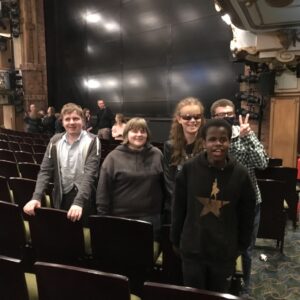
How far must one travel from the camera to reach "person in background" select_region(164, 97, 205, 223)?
74.2 inches

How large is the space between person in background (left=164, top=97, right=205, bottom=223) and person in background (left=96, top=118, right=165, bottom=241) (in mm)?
133

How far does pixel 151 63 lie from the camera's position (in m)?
9.75

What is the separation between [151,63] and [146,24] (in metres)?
1.15

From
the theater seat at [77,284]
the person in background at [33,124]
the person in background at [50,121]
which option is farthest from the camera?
the person in background at [33,124]

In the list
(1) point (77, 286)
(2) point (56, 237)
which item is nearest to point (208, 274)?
(1) point (77, 286)

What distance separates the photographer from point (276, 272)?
2.65m

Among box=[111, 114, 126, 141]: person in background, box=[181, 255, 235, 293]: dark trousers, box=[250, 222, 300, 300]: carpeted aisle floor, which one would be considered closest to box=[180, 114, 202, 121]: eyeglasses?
box=[181, 255, 235, 293]: dark trousers

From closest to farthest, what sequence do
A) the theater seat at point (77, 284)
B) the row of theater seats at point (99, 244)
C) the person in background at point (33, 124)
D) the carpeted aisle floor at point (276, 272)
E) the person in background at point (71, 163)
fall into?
the theater seat at point (77, 284), the row of theater seats at point (99, 244), the person in background at point (71, 163), the carpeted aisle floor at point (276, 272), the person in background at point (33, 124)

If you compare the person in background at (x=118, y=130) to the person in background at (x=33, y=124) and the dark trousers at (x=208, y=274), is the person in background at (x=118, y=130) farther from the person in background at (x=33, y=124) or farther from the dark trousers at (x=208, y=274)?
the dark trousers at (x=208, y=274)

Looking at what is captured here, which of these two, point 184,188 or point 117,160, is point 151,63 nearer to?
point 117,160

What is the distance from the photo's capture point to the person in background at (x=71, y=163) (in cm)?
222

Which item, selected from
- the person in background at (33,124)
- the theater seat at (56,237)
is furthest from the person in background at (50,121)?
the theater seat at (56,237)

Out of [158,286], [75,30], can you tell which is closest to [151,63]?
[75,30]

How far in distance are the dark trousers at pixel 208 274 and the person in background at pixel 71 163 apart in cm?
93
